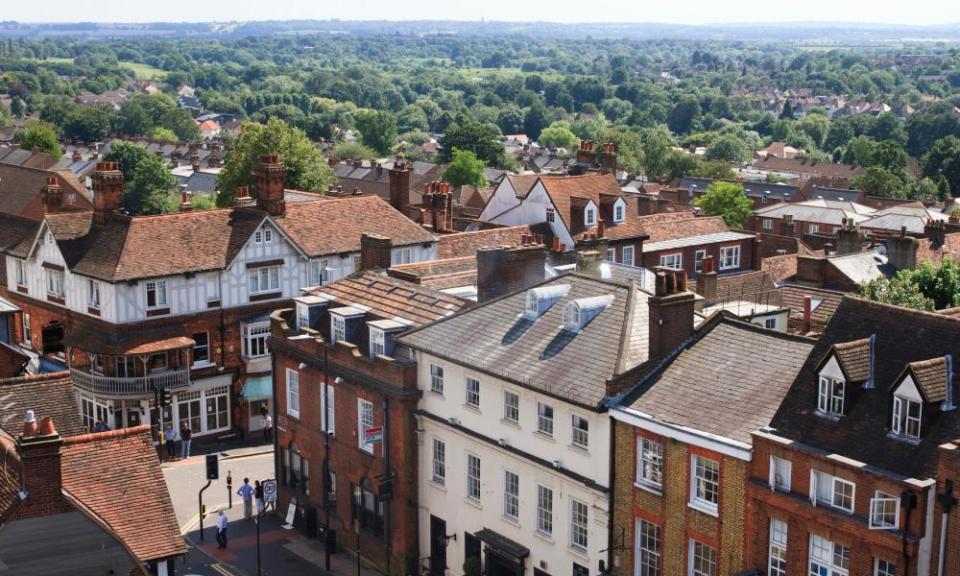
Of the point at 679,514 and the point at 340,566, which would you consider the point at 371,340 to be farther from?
the point at 679,514

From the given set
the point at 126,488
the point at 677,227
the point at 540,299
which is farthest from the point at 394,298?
the point at 677,227

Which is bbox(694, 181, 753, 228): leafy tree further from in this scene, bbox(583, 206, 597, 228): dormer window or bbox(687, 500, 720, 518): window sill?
bbox(687, 500, 720, 518): window sill

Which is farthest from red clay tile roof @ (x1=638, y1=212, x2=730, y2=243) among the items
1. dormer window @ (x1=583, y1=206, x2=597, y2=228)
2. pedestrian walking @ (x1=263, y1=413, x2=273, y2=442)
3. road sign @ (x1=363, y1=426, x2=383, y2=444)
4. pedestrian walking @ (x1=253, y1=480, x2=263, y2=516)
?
road sign @ (x1=363, y1=426, x2=383, y2=444)

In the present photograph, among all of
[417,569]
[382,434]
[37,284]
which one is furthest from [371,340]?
[37,284]

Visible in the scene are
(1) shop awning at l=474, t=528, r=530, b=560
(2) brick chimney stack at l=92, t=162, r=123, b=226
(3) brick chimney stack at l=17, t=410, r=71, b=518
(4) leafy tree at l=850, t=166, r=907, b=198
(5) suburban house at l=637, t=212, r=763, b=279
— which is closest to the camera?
(3) brick chimney stack at l=17, t=410, r=71, b=518

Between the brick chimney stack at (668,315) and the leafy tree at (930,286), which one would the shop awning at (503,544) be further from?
the leafy tree at (930,286)

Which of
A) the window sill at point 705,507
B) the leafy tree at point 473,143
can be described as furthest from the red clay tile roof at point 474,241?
the leafy tree at point 473,143

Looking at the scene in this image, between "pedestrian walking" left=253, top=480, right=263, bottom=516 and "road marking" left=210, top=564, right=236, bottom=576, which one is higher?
"pedestrian walking" left=253, top=480, right=263, bottom=516

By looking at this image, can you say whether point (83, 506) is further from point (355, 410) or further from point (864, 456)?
point (355, 410)
